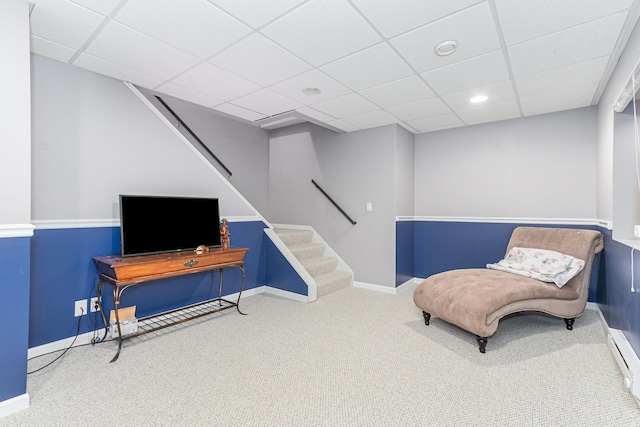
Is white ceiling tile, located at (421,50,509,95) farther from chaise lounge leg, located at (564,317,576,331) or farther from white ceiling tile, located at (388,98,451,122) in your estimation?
chaise lounge leg, located at (564,317,576,331)

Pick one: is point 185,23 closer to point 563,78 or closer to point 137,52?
point 137,52

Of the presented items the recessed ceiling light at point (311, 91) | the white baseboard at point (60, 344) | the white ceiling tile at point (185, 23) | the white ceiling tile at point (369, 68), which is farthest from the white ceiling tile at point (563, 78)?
the white baseboard at point (60, 344)

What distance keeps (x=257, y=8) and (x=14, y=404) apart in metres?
2.62

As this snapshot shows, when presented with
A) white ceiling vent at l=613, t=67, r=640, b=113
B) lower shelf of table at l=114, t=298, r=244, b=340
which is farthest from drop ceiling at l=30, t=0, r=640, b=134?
lower shelf of table at l=114, t=298, r=244, b=340

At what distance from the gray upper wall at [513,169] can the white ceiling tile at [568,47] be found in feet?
4.84

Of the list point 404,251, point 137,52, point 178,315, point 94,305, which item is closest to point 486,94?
point 404,251

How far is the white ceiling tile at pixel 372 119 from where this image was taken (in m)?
3.65

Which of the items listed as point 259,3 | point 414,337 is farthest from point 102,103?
point 414,337

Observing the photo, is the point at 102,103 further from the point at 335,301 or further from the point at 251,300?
the point at 335,301

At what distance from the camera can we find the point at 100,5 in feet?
5.75

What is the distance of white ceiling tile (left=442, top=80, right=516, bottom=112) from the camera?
9.32ft

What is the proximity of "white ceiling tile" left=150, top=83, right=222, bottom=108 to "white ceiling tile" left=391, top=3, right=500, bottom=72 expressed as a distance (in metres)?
1.99

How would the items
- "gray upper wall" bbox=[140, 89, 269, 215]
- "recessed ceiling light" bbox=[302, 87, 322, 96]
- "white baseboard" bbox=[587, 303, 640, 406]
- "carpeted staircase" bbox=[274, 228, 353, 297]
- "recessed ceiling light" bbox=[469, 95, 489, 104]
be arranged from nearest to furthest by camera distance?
"white baseboard" bbox=[587, 303, 640, 406] → "recessed ceiling light" bbox=[302, 87, 322, 96] → "recessed ceiling light" bbox=[469, 95, 489, 104] → "carpeted staircase" bbox=[274, 228, 353, 297] → "gray upper wall" bbox=[140, 89, 269, 215]

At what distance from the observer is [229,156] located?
462 cm
